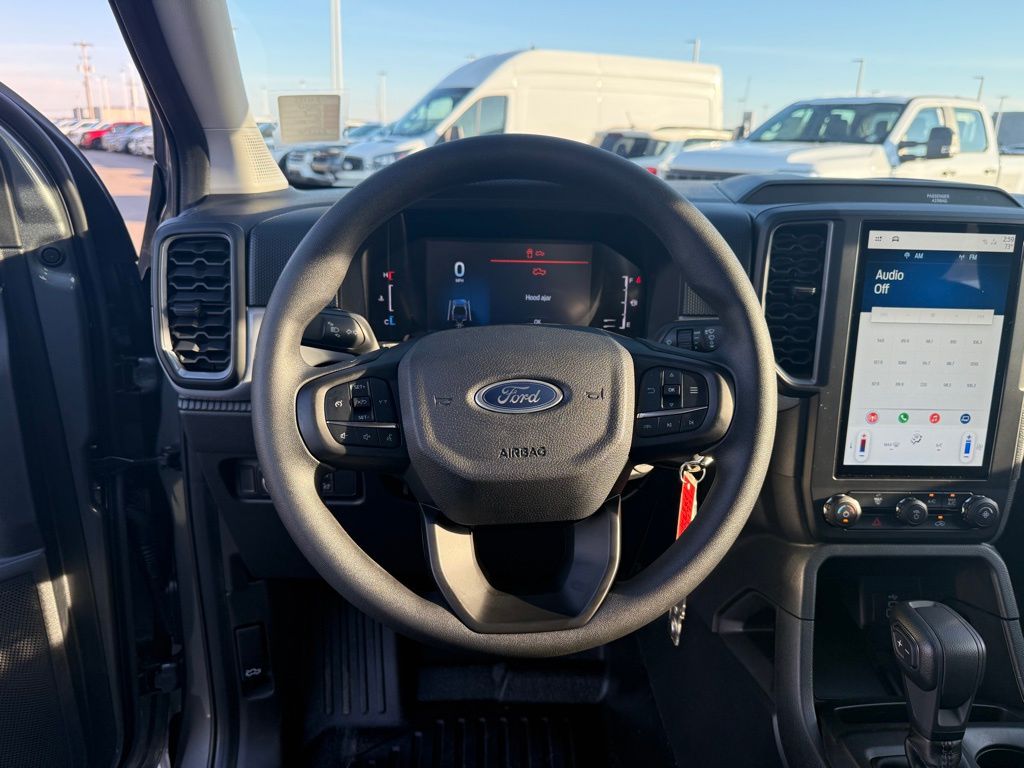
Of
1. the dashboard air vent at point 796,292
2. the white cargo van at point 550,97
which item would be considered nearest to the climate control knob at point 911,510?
the dashboard air vent at point 796,292

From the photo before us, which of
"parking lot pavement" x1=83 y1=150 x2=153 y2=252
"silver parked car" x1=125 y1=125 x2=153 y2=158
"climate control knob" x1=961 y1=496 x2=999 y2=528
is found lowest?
"climate control knob" x1=961 y1=496 x2=999 y2=528

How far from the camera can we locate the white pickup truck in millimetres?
7090

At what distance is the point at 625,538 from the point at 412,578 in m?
0.50

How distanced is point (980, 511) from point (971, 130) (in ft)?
24.2

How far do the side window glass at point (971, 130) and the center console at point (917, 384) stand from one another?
694 centimetres

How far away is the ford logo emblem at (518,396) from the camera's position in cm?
121

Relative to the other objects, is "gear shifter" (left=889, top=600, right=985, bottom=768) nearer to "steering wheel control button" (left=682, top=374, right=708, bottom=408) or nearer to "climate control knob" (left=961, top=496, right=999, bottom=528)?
"climate control knob" (left=961, top=496, right=999, bottom=528)

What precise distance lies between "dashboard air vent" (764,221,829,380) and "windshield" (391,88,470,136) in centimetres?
833

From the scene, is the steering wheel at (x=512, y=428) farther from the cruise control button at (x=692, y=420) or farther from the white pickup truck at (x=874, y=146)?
the white pickup truck at (x=874, y=146)

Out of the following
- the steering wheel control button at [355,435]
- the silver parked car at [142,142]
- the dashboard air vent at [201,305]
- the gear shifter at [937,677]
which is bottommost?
the gear shifter at [937,677]

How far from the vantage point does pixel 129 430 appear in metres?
1.83

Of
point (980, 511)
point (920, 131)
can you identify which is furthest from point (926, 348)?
point (920, 131)

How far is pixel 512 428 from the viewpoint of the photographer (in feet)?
3.88

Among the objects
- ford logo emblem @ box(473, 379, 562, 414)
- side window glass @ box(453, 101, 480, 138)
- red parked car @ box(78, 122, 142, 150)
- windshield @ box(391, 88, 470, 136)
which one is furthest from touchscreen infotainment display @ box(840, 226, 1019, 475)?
windshield @ box(391, 88, 470, 136)
